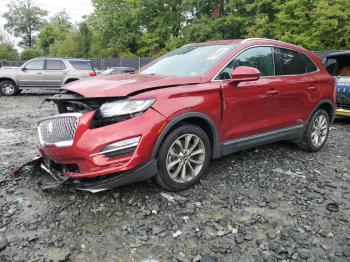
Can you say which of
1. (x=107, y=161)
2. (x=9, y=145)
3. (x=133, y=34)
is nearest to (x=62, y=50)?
(x=133, y=34)

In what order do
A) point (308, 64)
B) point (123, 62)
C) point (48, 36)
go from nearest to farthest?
point (308, 64), point (123, 62), point (48, 36)

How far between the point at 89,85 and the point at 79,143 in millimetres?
772

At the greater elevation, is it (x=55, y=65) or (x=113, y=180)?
(x=55, y=65)

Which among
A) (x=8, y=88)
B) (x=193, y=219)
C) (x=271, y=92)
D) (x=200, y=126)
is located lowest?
(x=193, y=219)

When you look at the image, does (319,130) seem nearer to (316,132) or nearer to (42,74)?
(316,132)

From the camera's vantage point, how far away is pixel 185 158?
4004 millimetres

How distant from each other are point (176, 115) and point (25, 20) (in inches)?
3323

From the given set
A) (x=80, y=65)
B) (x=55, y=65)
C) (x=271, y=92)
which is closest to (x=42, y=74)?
(x=55, y=65)

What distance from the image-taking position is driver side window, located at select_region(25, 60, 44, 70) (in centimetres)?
1590

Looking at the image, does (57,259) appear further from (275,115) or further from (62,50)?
(62,50)

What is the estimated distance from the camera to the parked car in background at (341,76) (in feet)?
28.0

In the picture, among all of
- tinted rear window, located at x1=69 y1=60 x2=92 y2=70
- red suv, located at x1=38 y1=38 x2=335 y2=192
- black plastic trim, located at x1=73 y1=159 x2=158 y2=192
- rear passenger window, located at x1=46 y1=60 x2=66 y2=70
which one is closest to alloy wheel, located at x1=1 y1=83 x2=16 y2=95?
rear passenger window, located at x1=46 y1=60 x2=66 y2=70

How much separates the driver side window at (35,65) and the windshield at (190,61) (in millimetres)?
12224

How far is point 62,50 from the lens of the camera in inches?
2141
